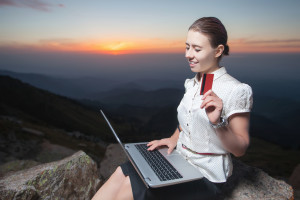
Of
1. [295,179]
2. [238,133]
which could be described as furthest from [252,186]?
[295,179]

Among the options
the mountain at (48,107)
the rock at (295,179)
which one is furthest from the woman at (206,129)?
the mountain at (48,107)

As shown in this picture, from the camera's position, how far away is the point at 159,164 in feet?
8.32

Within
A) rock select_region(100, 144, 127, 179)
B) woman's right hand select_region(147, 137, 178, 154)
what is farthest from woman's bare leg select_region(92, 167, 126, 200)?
rock select_region(100, 144, 127, 179)

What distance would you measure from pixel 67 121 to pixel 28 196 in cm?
5781

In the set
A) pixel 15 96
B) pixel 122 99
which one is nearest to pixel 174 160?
pixel 15 96

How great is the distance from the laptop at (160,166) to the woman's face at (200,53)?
1.09 metres

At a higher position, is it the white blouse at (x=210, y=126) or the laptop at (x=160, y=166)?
the white blouse at (x=210, y=126)

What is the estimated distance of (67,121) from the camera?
57438 millimetres

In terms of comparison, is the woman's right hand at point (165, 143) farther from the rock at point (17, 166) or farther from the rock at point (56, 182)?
the rock at point (17, 166)

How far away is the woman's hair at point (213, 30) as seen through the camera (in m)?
2.30

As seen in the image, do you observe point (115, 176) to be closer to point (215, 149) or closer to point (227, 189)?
point (215, 149)

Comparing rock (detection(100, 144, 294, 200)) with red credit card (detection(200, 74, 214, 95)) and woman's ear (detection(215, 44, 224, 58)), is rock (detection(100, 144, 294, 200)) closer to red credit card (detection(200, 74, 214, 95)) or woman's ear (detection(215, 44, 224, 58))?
red credit card (detection(200, 74, 214, 95))

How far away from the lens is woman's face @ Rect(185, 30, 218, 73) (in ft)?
7.68

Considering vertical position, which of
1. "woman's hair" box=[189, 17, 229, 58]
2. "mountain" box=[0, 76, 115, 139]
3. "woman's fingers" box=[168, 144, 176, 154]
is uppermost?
"woman's hair" box=[189, 17, 229, 58]
